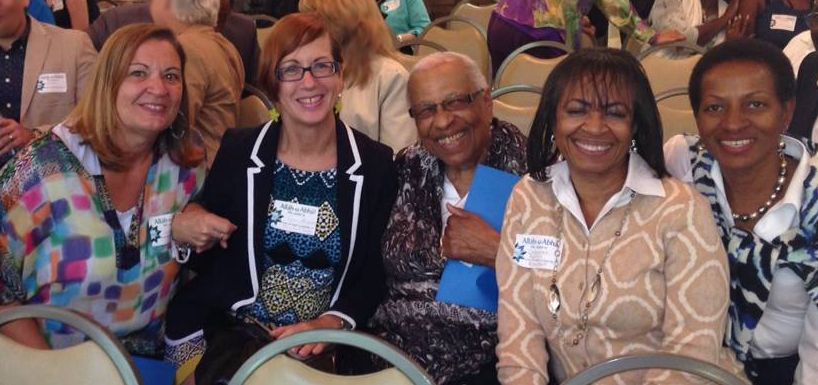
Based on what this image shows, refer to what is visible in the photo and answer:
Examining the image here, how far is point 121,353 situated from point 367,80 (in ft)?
6.22

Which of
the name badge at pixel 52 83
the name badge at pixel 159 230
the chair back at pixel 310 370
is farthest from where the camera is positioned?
the name badge at pixel 52 83

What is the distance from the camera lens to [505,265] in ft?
6.34

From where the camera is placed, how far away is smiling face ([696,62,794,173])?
A: 179 centimetres

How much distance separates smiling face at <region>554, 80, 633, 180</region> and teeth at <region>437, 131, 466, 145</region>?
442 mm

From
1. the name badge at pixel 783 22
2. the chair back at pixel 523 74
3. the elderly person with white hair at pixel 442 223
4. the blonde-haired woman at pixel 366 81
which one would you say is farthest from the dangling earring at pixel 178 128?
the name badge at pixel 783 22

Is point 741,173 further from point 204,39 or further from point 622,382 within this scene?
point 204,39

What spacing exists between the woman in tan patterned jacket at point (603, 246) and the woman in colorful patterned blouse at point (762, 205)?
0.11m

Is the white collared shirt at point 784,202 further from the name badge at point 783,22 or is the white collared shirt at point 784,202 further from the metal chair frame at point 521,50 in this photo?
the name badge at point 783,22

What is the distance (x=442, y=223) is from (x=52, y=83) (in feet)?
5.84

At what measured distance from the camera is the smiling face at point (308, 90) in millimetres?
2273

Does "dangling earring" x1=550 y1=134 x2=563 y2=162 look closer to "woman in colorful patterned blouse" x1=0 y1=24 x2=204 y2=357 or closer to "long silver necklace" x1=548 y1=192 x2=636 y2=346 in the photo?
"long silver necklace" x1=548 y1=192 x2=636 y2=346

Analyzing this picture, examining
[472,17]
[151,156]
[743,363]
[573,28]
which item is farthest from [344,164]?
[472,17]

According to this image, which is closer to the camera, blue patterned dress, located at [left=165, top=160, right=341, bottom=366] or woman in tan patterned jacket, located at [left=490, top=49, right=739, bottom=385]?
woman in tan patterned jacket, located at [left=490, top=49, right=739, bottom=385]

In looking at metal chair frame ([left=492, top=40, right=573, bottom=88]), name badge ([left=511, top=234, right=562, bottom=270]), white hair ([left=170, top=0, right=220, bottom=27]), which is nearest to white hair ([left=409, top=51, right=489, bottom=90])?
name badge ([left=511, top=234, right=562, bottom=270])
